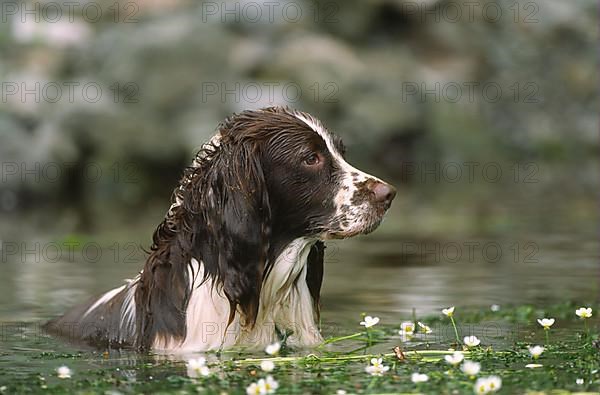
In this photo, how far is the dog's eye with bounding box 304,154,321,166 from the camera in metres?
7.02

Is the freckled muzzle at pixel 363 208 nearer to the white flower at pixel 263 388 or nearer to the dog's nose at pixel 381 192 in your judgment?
the dog's nose at pixel 381 192

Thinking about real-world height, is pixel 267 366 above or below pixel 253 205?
below

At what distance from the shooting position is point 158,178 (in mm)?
22578

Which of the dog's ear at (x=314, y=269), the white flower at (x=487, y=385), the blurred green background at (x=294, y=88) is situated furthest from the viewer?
the blurred green background at (x=294, y=88)

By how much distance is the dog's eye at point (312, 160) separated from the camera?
702 centimetres

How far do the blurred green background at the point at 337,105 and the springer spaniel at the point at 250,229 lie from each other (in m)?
5.54

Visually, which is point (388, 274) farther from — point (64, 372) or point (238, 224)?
point (64, 372)

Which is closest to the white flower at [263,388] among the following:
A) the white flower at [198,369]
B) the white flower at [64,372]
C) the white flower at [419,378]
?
the white flower at [198,369]

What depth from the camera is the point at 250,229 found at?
6.82 m

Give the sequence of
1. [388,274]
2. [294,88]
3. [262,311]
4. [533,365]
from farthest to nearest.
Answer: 1. [294,88]
2. [388,274]
3. [262,311]
4. [533,365]

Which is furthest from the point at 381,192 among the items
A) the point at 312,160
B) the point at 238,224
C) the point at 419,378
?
the point at 419,378

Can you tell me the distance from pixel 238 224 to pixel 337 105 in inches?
698

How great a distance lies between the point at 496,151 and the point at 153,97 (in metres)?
7.25

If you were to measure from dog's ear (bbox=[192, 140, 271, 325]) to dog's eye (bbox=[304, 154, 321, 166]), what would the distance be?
263 mm
